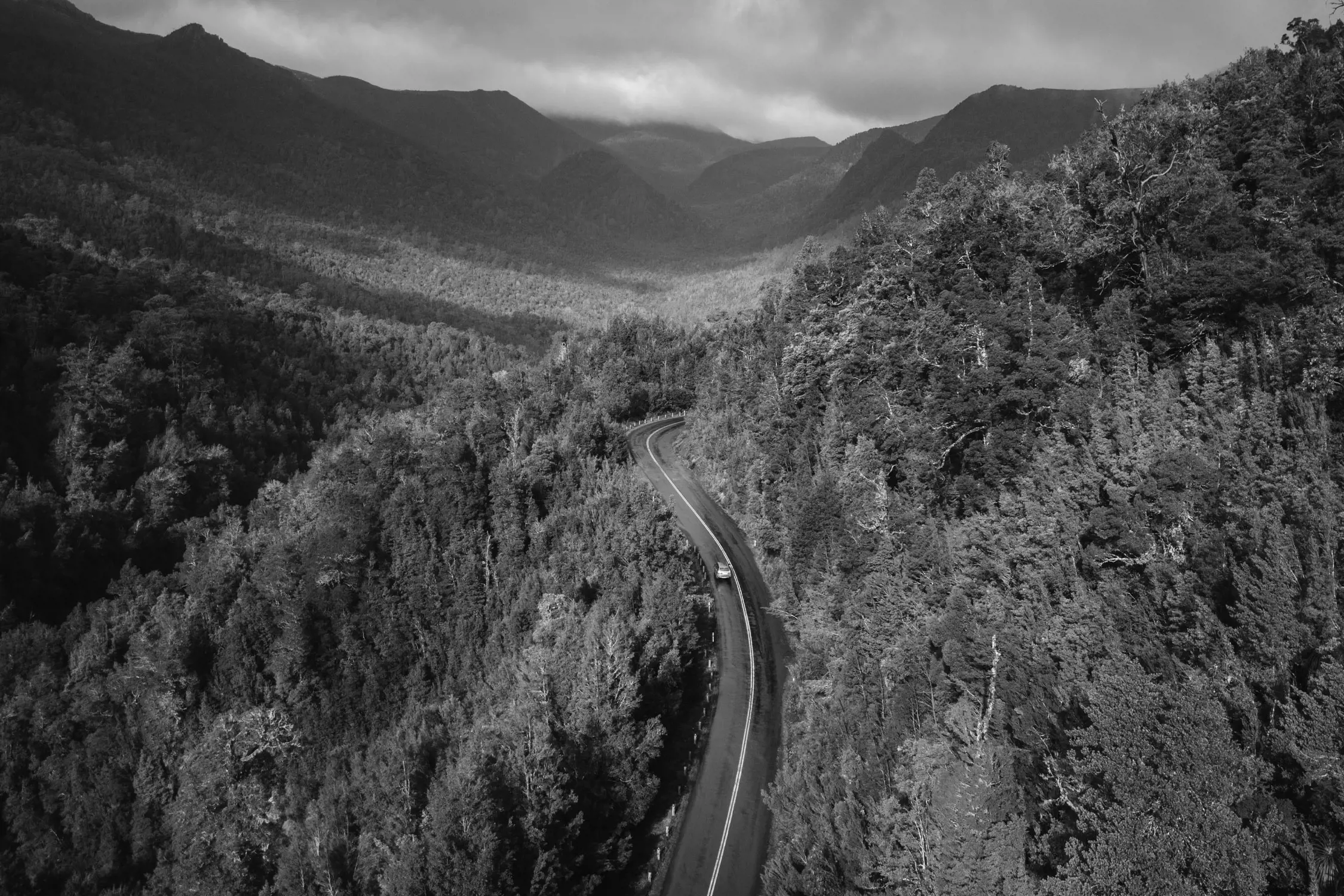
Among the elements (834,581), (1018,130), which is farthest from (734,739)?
(1018,130)

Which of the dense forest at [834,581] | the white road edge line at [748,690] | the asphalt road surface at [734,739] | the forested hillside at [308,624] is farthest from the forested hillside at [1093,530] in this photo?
the forested hillside at [308,624]

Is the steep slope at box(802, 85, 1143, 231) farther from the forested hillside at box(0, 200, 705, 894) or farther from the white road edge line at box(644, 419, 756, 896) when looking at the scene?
the white road edge line at box(644, 419, 756, 896)

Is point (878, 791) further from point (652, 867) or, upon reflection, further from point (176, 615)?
point (176, 615)

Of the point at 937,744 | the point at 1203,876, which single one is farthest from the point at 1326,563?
the point at 937,744

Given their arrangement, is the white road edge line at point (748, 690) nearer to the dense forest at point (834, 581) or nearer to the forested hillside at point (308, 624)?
the dense forest at point (834, 581)

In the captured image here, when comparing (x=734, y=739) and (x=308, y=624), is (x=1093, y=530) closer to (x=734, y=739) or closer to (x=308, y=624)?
(x=734, y=739)
